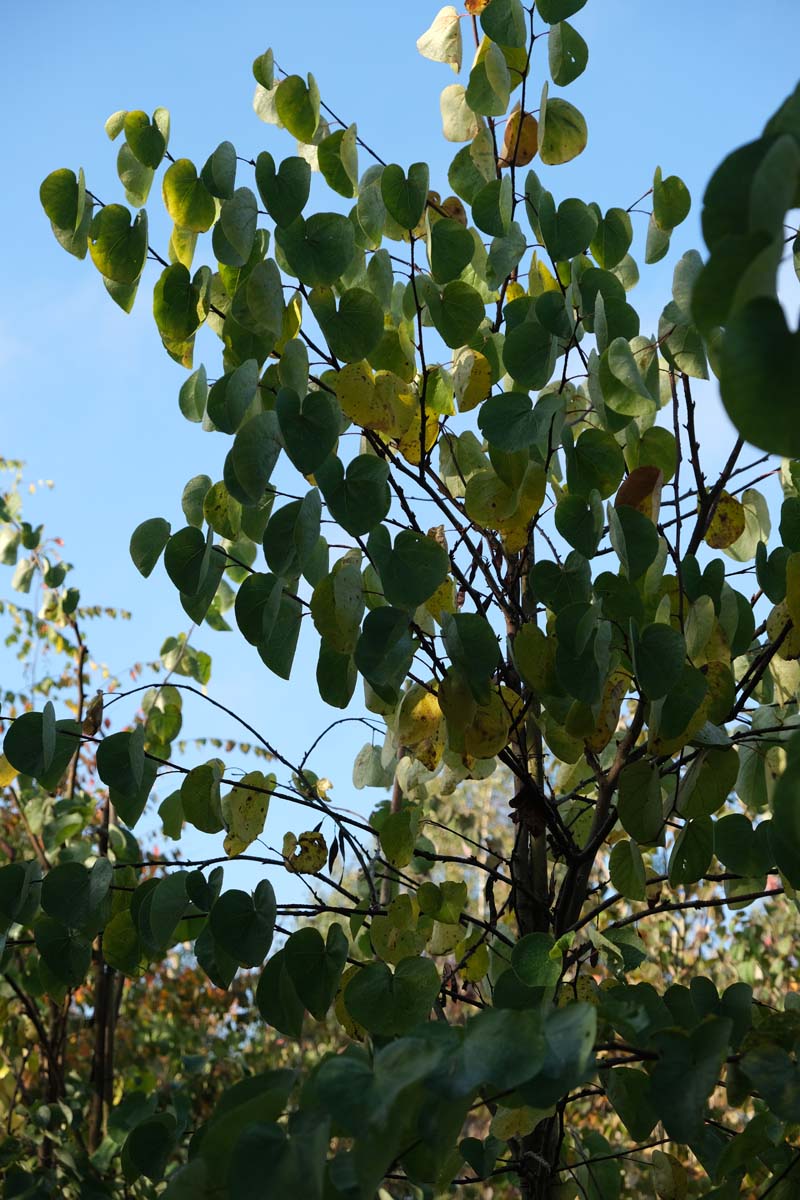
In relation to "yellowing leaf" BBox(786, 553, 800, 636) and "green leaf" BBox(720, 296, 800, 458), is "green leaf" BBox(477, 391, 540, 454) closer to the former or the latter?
"yellowing leaf" BBox(786, 553, 800, 636)

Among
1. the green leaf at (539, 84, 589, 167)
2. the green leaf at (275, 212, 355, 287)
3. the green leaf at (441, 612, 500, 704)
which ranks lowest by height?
the green leaf at (441, 612, 500, 704)

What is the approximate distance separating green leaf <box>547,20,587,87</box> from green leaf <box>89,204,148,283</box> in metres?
0.40

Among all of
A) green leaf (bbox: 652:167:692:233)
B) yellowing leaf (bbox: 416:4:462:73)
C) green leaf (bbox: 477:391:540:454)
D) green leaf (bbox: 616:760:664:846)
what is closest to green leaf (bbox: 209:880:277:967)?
green leaf (bbox: 616:760:664:846)

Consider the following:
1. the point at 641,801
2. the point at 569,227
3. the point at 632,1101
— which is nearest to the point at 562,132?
the point at 569,227

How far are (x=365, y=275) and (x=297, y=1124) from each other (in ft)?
2.64

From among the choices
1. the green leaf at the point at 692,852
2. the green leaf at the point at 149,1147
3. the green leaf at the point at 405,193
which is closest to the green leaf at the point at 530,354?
the green leaf at the point at 405,193

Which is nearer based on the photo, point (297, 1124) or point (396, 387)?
point (297, 1124)

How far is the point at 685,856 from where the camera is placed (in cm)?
86

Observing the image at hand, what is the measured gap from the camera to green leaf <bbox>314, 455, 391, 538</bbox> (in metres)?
0.81

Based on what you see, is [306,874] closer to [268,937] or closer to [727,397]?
[268,937]

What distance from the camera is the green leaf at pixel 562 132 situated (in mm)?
1038

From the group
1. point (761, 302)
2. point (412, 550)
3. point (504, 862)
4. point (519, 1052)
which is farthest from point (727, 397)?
point (504, 862)

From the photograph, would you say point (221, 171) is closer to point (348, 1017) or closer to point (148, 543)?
point (148, 543)

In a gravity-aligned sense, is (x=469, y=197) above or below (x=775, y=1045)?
above
